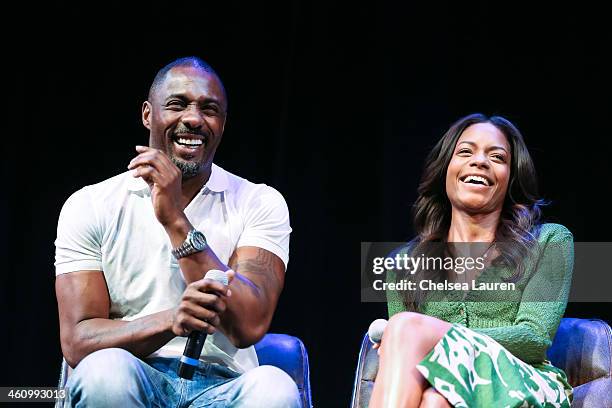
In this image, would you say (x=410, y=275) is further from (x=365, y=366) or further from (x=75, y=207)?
(x=75, y=207)

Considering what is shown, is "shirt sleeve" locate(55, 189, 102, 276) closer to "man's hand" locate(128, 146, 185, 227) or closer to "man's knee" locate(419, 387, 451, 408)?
"man's hand" locate(128, 146, 185, 227)

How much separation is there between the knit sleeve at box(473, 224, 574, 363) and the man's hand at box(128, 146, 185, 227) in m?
0.89

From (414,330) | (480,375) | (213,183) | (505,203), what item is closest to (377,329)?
(414,330)

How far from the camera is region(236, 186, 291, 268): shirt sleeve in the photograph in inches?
96.0

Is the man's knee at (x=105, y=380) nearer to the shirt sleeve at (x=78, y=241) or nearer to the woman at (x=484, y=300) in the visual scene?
the shirt sleeve at (x=78, y=241)

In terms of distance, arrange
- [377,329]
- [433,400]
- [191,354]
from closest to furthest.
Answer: [191,354] → [433,400] → [377,329]

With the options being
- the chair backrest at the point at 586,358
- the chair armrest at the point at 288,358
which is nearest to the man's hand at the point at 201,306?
the chair armrest at the point at 288,358

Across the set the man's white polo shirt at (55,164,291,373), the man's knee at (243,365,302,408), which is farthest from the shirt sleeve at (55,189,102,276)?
the man's knee at (243,365,302,408)

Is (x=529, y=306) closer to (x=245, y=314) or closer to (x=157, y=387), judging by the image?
(x=245, y=314)

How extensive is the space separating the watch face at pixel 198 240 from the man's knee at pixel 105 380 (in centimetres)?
32

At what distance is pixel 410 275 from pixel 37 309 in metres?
1.45

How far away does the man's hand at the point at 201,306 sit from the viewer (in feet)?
6.77

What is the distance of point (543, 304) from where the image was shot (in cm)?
253

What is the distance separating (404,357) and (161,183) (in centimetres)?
74
